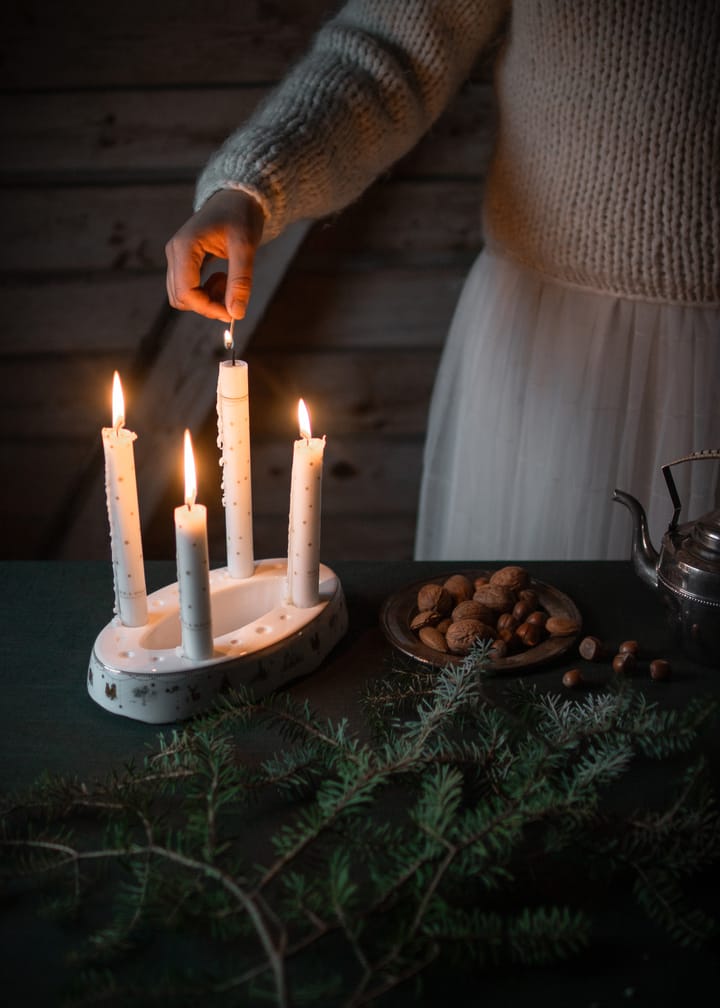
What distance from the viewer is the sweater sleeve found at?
37.9 inches

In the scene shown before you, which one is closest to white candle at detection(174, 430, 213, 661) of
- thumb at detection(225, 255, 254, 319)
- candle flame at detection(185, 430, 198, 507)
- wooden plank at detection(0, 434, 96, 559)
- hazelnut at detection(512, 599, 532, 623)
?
candle flame at detection(185, 430, 198, 507)

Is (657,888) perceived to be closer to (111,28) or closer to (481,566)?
(481,566)

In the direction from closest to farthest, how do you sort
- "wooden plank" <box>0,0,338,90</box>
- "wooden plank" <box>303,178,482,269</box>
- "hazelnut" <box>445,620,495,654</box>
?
"hazelnut" <box>445,620,495,654</box> → "wooden plank" <box>0,0,338,90</box> → "wooden plank" <box>303,178,482,269</box>

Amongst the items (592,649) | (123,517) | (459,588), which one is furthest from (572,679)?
(123,517)

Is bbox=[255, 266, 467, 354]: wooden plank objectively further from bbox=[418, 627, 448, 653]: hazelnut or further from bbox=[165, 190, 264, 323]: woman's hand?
bbox=[418, 627, 448, 653]: hazelnut

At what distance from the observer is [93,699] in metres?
0.78

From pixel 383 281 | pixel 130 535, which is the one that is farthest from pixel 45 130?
pixel 130 535

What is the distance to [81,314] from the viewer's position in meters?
1.72

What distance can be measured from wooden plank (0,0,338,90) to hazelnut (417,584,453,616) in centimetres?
107

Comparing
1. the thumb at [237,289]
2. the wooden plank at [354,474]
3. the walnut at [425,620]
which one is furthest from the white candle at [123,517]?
the wooden plank at [354,474]

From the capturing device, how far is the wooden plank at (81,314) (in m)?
1.71

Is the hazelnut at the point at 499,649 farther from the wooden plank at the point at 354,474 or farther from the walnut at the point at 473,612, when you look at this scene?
the wooden plank at the point at 354,474

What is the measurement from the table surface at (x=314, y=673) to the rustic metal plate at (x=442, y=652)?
14mm

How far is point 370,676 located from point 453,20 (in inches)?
29.2
